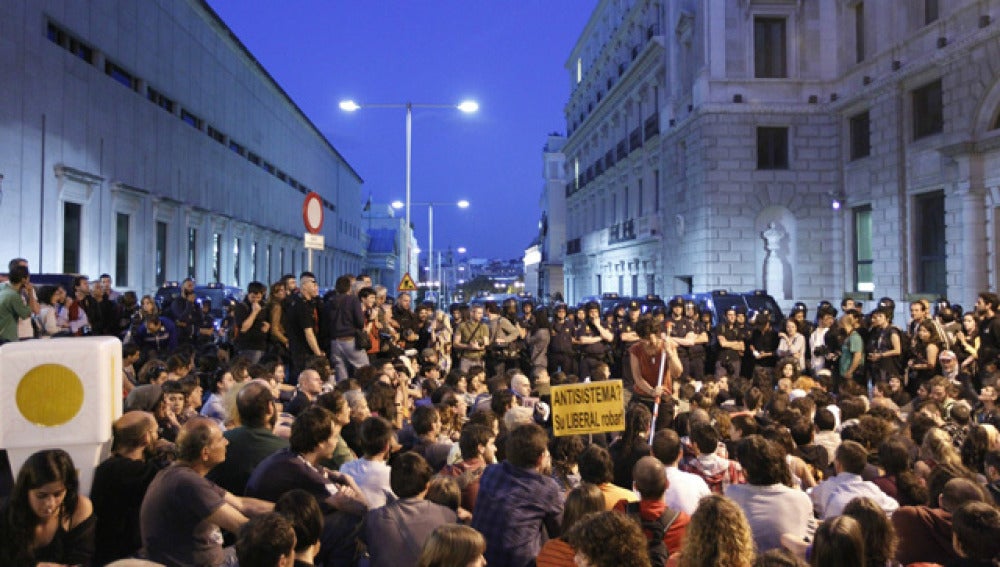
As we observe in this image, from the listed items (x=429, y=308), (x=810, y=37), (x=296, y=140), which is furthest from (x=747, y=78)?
(x=296, y=140)

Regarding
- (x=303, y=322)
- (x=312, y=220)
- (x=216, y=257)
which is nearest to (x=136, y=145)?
(x=216, y=257)

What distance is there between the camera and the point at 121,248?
29.3 m

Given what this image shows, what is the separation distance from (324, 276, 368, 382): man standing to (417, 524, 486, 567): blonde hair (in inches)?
325

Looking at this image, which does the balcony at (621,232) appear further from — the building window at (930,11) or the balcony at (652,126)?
the building window at (930,11)

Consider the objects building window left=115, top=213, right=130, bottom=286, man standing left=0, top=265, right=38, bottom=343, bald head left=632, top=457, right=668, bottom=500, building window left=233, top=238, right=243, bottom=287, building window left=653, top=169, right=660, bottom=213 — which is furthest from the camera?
building window left=233, top=238, right=243, bottom=287

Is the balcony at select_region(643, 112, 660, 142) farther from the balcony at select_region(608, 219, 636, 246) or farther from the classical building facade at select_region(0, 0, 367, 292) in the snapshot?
the classical building facade at select_region(0, 0, 367, 292)

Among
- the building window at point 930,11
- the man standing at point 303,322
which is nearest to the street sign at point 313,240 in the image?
the man standing at point 303,322

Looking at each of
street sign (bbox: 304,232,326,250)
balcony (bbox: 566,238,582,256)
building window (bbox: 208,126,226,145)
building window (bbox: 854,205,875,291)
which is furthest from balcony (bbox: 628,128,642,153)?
street sign (bbox: 304,232,326,250)

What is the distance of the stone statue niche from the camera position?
3044cm

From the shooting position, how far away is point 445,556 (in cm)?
391

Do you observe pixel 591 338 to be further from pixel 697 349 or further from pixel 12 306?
pixel 12 306

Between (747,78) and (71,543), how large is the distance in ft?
95.9

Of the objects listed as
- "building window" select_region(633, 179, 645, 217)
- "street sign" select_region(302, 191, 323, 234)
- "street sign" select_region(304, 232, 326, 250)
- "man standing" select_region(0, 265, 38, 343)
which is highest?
"building window" select_region(633, 179, 645, 217)

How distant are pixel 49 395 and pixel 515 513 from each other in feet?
8.98
